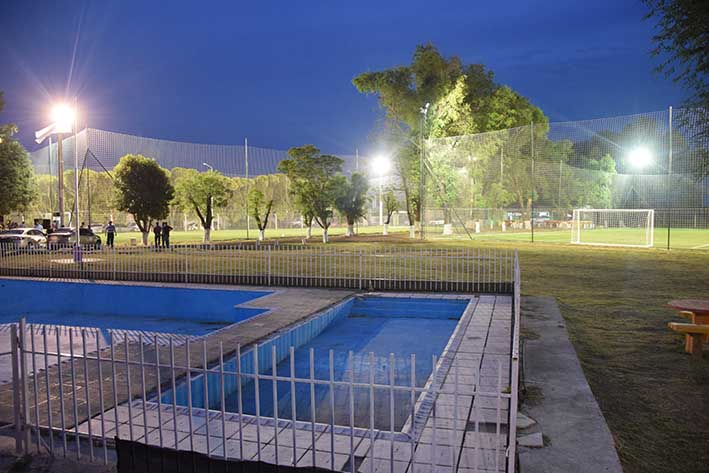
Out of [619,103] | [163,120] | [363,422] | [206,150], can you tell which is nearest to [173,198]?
[206,150]

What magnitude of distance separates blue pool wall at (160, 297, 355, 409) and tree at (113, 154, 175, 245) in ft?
67.8

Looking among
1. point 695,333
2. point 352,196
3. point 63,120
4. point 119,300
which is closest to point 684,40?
point 695,333

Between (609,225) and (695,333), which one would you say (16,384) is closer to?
(695,333)

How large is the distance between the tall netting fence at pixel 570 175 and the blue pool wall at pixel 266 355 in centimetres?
2030

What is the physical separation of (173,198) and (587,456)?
1135 inches

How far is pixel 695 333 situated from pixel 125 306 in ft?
36.3

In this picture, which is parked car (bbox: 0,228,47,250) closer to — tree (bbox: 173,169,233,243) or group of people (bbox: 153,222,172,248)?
group of people (bbox: 153,222,172,248)

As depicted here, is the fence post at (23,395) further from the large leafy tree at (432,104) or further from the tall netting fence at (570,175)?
the large leafy tree at (432,104)

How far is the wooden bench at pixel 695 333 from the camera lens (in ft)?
21.5

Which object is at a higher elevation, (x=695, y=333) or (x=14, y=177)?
(x=14, y=177)

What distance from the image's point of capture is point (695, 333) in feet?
21.8

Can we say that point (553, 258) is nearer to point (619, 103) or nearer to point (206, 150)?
point (206, 150)

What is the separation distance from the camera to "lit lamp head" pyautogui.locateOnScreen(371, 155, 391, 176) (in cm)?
3859

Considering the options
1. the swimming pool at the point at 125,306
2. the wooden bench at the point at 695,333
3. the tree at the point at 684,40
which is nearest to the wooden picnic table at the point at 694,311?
the wooden bench at the point at 695,333
